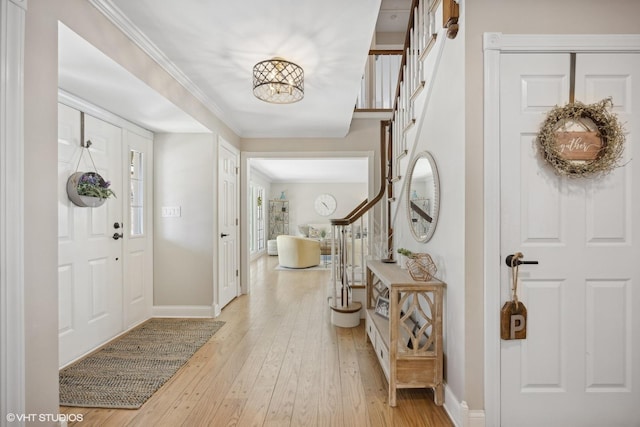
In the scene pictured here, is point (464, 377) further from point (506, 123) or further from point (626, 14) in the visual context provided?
point (626, 14)

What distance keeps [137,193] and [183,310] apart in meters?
1.41

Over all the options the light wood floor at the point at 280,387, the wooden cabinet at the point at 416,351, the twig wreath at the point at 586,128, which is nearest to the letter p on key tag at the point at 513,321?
the wooden cabinet at the point at 416,351

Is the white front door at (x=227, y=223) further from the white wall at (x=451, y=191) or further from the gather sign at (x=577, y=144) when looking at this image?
the gather sign at (x=577, y=144)

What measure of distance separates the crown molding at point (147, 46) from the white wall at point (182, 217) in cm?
58

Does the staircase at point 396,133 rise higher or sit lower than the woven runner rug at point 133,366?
higher

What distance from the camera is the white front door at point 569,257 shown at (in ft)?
5.78

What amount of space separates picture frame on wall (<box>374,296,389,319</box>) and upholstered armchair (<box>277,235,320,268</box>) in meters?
4.27

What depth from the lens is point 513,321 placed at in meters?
1.72

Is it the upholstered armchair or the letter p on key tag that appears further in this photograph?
the upholstered armchair

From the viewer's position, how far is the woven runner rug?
213cm

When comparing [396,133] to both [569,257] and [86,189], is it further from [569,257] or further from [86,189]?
[86,189]

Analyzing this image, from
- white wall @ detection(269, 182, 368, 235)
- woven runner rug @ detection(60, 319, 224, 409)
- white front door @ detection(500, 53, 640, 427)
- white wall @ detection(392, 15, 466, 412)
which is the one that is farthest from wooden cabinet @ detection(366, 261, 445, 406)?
white wall @ detection(269, 182, 368, 235)

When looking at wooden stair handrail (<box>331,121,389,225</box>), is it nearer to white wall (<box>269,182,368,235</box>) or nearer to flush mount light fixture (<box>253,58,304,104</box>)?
flush mount light fixture (<box>253,58,304,104</box>)

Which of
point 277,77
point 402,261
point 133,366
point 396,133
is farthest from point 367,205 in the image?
point 133,366
